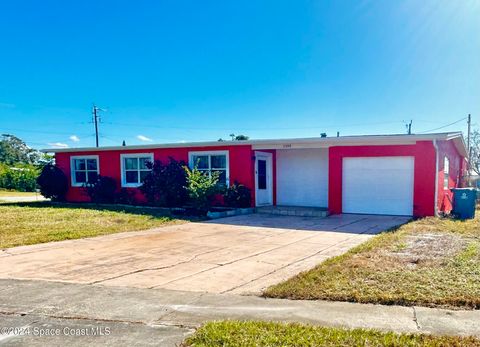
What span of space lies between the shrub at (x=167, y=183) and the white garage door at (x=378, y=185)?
6.22 metres

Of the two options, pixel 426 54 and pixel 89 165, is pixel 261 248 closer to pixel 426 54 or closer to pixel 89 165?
pixel 426 54

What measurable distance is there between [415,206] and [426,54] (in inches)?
191

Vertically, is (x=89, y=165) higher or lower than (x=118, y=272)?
higher

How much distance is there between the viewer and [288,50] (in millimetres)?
13961

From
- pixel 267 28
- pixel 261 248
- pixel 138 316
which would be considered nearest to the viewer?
pixel 138 316

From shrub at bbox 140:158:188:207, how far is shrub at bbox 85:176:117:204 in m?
2.25

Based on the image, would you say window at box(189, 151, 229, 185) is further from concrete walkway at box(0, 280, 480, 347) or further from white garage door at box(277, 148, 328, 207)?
concrete walkway at box(0, 280, 480, 347)

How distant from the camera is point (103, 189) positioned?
16250 mm

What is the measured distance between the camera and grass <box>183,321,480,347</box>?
2.96 metres

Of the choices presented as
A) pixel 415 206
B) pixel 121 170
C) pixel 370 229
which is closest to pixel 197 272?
pixel 370 229

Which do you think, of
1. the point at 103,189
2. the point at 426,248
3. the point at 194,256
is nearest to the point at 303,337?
the point at 194,256

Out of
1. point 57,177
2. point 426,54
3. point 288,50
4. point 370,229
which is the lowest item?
point 370,229

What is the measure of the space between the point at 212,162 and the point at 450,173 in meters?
9.94

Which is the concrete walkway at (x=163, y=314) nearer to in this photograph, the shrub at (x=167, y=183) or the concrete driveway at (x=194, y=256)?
the concrete driveway at (x=194, y=256)
